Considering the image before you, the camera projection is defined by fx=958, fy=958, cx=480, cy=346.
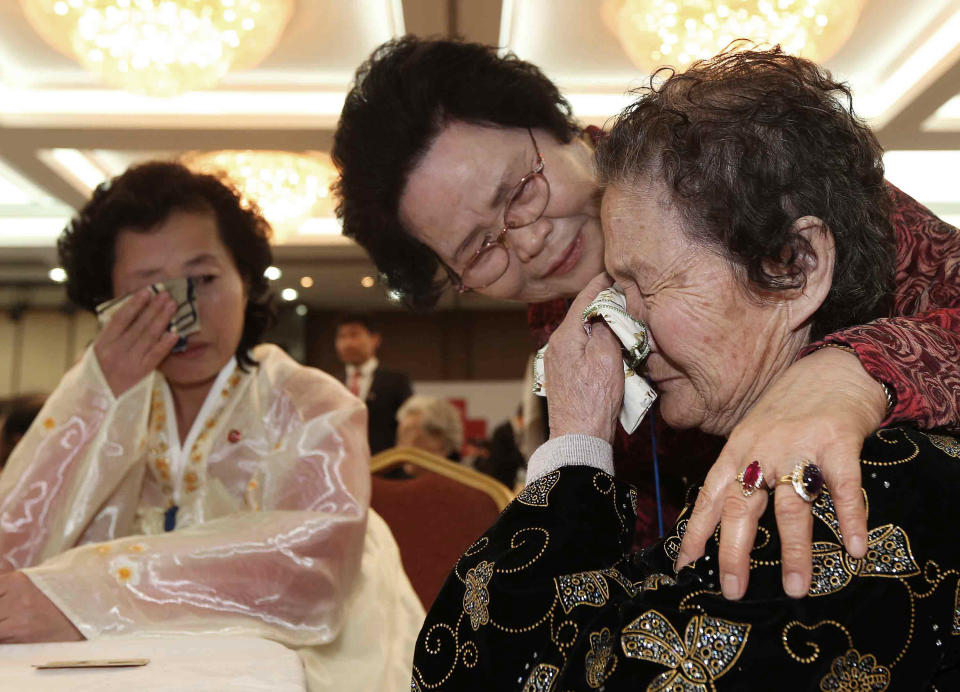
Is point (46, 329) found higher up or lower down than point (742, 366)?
lower down

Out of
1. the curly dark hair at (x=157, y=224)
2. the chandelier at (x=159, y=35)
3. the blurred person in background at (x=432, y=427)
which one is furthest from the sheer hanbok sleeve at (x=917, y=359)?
the blurred person in background at (x=432, y=427)

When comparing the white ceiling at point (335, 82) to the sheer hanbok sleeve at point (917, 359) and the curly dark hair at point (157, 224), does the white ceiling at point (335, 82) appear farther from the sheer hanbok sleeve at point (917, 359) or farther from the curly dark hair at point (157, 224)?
the sheer hanbok sleeve at point (917, 359)

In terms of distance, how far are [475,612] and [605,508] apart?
0.70 feet

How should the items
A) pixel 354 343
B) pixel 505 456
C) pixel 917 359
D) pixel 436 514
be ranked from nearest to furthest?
pixel 917 359, pixel 436 514, pixel 505 456, pixel 354 343

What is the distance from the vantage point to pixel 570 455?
131 centimetres

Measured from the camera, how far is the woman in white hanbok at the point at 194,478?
68.3 inches

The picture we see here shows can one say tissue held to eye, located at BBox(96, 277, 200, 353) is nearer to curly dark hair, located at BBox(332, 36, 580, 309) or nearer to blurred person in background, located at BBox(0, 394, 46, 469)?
curly dark hair, located at BBox(332, 36, 580, 309)

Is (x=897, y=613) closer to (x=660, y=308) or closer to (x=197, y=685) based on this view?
(x=660, y=308)

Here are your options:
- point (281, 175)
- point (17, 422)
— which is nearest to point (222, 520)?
point (17, 422)

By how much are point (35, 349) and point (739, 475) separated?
50.6 feet

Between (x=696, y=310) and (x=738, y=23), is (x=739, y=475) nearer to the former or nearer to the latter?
(x=696, y=310)

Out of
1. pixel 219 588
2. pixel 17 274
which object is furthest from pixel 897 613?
pixel 17 274

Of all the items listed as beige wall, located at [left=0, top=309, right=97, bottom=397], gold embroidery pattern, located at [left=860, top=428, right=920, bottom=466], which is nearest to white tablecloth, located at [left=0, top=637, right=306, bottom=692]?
gold embroidery pattern, located at [left=860, top=428, right=920, bottom=466]

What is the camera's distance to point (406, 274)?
7.49ft
